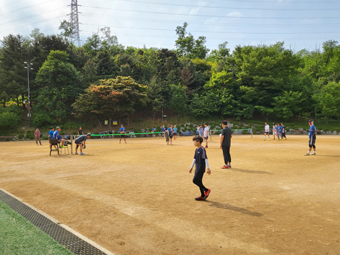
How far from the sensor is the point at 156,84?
4281 cm

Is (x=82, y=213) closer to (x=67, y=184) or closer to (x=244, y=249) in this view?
(x=67, y=184)

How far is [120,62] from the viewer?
46.8 m

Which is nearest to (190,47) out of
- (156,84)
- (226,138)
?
(156,84)

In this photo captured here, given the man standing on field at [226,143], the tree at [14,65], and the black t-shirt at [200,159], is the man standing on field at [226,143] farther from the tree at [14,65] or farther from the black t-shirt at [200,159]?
the tree at [14,65]

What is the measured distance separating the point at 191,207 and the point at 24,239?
11.1 ft

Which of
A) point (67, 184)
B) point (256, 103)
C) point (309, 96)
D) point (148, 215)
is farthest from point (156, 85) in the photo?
point (148, 215)

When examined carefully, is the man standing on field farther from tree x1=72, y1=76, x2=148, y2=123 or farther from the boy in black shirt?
tree x1=72, y1=76, x2=148, y2=123

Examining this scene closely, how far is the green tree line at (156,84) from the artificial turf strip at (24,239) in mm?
29975

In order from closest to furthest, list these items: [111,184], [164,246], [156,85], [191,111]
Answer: [164,246]
[111,184]
[156,85]
[191,111]

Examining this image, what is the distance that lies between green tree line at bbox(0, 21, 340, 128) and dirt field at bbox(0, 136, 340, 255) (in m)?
26.9

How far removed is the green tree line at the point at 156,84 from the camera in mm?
35656

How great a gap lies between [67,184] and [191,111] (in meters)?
39.0

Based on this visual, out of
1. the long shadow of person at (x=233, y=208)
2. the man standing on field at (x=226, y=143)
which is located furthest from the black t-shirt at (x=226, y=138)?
the long shadow of person at (x=233, y=208)

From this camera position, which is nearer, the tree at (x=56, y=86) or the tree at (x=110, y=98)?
the tree at (x=110, y=98)
